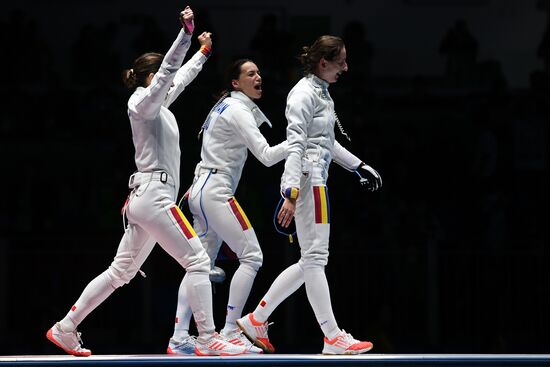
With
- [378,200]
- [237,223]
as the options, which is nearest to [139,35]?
[378,200]

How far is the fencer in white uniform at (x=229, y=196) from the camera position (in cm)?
464

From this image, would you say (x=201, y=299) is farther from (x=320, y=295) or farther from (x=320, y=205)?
(x=320, y=205)

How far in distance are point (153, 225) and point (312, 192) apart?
0.77 m

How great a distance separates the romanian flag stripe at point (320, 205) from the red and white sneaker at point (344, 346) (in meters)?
0.54

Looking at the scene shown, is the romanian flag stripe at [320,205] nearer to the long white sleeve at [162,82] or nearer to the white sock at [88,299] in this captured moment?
the long white sleeve at [162,82]

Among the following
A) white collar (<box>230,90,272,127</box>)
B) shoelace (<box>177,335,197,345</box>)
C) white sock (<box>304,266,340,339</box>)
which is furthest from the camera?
white collar (<box>230,90,272,127</box>)

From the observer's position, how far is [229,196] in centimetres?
471

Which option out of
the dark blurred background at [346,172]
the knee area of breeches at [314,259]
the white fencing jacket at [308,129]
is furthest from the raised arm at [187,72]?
the dark blurred background at [346,172]

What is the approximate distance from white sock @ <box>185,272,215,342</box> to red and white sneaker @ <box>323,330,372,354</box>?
0.55 m

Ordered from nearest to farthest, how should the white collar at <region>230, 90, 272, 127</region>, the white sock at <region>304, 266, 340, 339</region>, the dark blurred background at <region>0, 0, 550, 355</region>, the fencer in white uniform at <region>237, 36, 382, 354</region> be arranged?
1. the fencer in white uniform at <region>237, 36, 382, 354</region>
2. the white sock at <region>304, 266, 340, 339</region>
3. the white collar at <region>230, 90, 272, 127</region>
4. the dark blurred background at <region>0, 0, 550, 355</region>

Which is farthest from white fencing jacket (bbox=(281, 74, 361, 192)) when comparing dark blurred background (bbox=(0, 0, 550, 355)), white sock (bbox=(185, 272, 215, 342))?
dark blurred background (bbox=(0, 0, 550, 355))

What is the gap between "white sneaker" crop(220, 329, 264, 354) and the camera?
4613 millimetres

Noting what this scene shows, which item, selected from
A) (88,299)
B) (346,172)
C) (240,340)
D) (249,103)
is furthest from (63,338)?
(346,172)

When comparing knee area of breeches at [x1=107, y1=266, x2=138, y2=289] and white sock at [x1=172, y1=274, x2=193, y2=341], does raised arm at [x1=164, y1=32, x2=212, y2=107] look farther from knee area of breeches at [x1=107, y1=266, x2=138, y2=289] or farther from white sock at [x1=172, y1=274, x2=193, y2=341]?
white sock at [x1=172, y1=274, x2=193, y2=341]
